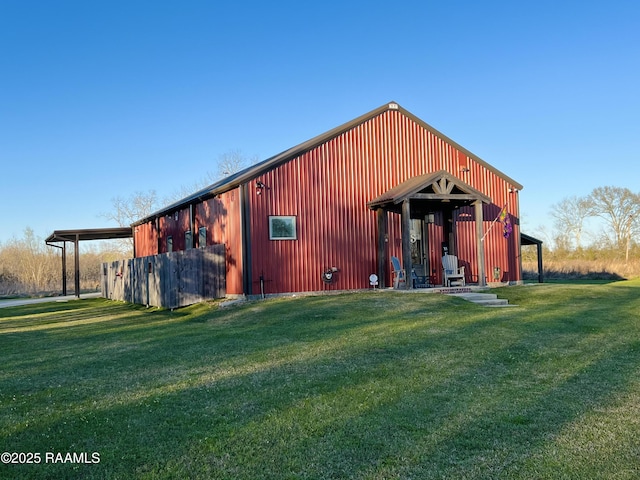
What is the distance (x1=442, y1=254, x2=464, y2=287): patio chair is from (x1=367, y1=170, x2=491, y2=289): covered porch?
598mm

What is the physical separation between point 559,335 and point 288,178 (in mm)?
9084

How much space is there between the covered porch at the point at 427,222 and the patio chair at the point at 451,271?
0.60 m

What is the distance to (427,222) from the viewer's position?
17.3 m

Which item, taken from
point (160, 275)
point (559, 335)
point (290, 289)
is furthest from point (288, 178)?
point (559, 335)

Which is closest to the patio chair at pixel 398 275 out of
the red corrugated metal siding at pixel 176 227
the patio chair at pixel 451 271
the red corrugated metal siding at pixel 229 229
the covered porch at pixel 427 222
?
the covered porch at pixel 427 222

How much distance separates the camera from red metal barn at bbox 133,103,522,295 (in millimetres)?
15070

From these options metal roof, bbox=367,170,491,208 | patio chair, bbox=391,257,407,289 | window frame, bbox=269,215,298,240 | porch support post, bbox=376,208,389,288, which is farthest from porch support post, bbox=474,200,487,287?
window frame, bbox=269,215,298,240

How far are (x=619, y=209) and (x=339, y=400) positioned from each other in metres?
49.7

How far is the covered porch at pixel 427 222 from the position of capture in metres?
14.8

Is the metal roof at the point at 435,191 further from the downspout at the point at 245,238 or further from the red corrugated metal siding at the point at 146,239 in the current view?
the red corrugated metal siding at the point at 146,239

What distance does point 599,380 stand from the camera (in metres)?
5.91

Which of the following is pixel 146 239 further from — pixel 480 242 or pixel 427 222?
pixel 480 242

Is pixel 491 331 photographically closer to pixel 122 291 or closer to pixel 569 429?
pixel 569 429

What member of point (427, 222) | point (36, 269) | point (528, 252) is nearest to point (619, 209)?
point (528, 252)
